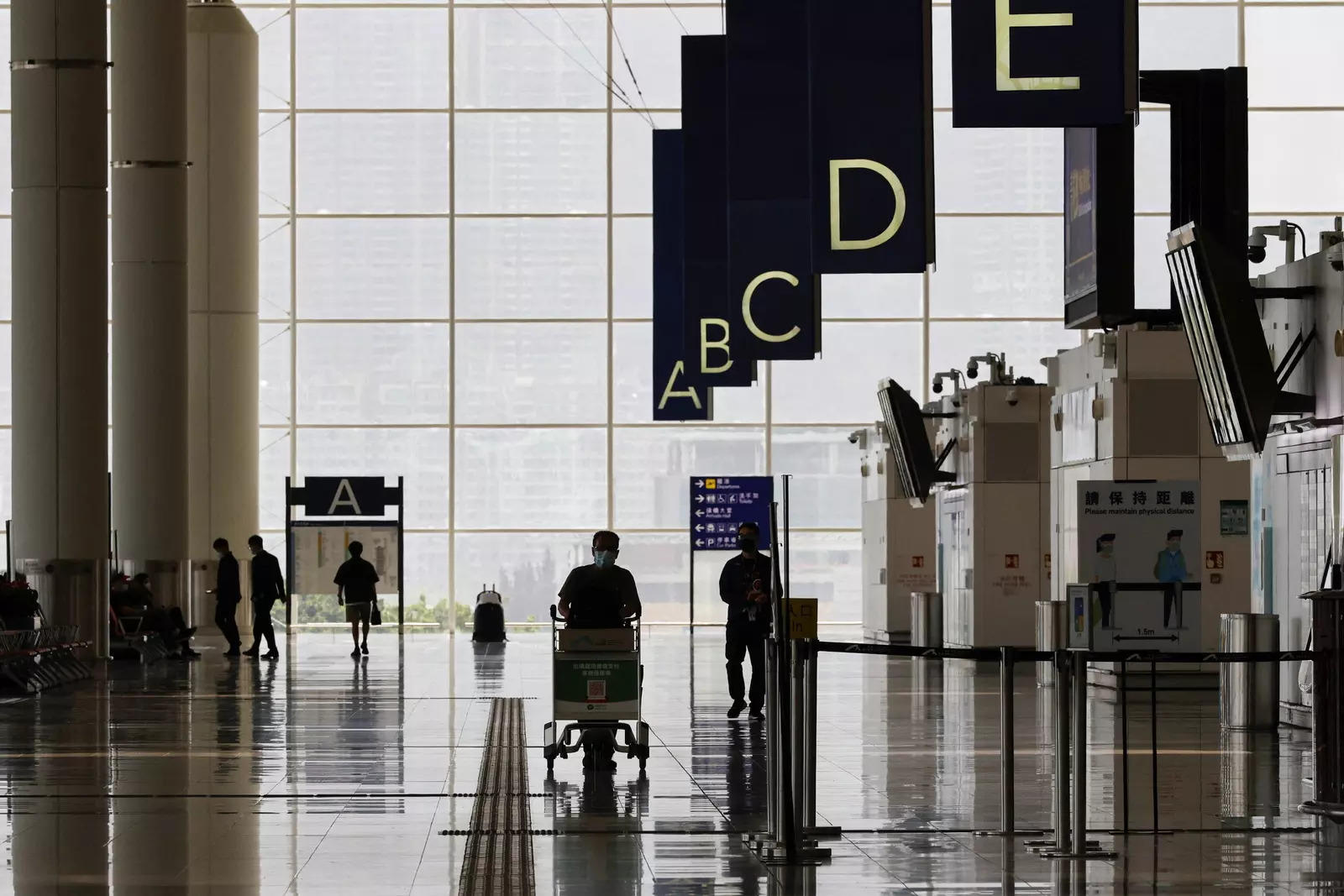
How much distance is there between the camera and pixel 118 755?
47.7 ft

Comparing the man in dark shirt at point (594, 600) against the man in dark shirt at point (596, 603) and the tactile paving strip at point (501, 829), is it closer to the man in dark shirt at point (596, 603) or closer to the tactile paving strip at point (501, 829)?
the man in dark shirt at point (596, 603)

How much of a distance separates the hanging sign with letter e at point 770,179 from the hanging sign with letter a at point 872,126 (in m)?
2.13

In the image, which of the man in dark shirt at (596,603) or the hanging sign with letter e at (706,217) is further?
the hanging sign with letter e at (706,217)

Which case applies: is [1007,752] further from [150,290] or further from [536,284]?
[536,284]

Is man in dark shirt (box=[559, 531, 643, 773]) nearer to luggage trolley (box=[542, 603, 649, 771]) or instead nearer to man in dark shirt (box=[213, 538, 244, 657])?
luggage trolley (box=[542, 603, 649, 771])

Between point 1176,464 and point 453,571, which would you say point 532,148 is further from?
point 1176,464

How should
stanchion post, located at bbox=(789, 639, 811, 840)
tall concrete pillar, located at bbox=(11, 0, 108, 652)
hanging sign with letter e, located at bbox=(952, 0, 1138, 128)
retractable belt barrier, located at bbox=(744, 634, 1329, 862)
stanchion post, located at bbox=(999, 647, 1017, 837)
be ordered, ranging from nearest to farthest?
retractable belt barrier, located at bbox=(744, 634, 1329, 862), stanchion post, located at bbox=(789, 639, 811, 840), stanchion post, located at bbox=(999, 647, 1017, 837), hanging sign with letter e, located at bbox=(952, 0, 1138, 128), tall concrete pillar, located at bbox=(11, 0, 108, 652)

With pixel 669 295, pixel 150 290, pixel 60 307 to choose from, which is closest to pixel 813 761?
pixel 669 295

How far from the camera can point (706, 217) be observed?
20688mm

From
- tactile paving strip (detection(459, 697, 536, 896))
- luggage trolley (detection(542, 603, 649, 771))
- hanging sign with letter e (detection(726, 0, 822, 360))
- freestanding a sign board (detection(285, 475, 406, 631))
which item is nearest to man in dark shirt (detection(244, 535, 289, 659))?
freestanding a sign board (detection(285, 475, 406, 631))

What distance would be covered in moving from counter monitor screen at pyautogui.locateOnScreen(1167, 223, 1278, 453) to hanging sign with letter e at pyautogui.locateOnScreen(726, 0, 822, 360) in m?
2.93

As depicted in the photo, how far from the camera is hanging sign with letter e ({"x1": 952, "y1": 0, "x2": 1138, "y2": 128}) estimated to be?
35.6ft

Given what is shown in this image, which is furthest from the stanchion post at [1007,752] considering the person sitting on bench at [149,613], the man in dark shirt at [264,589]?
the man in dark shirt at [264,589]

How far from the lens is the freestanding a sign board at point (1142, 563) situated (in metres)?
11.3
